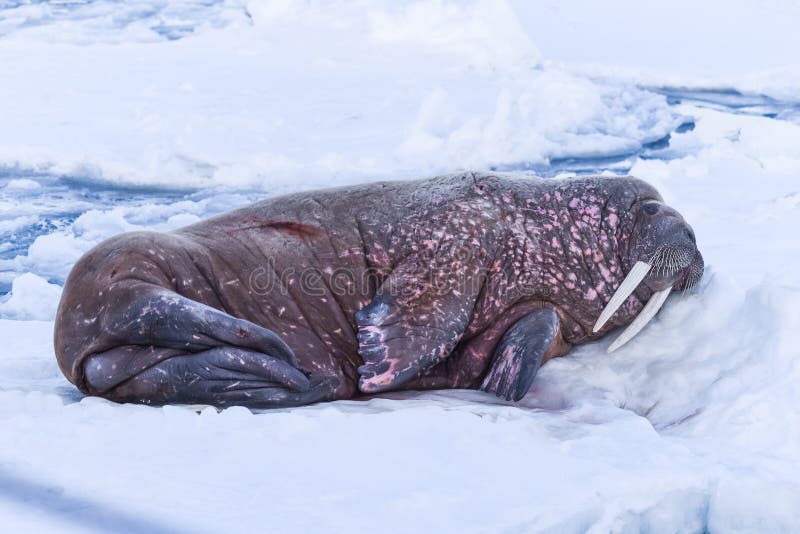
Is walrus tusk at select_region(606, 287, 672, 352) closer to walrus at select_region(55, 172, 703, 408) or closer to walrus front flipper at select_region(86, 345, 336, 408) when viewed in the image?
walrus at select_region(55, 172, 703, 408)

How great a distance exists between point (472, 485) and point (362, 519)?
0.46 metres

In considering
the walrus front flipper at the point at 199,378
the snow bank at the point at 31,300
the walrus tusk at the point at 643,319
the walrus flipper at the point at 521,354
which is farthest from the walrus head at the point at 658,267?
the snow bank at the point at 31,300

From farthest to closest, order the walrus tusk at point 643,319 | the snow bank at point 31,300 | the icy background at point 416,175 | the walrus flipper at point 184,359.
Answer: the snow bank at point 31,300 < the walrus tusk at point 643,319 < the walrus flipper at point 184,359 < the icy background at point 416,175

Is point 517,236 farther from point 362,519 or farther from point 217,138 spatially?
point 217,138

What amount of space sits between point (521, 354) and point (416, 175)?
5.24 m

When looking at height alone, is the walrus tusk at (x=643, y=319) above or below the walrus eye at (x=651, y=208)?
below

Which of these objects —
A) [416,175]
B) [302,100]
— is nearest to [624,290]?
[416,175]

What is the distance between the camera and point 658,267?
5184 millimetres

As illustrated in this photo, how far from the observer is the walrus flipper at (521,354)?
4.75 metres

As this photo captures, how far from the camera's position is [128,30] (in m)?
15.3

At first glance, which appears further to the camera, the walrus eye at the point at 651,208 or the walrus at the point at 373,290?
the walrus eye at the point at 651,208

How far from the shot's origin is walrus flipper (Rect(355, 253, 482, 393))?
15.8ft

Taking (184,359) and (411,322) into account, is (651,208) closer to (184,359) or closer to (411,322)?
(411,322)

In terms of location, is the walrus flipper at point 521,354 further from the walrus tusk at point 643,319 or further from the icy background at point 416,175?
the walrus tusk at point 643,319
